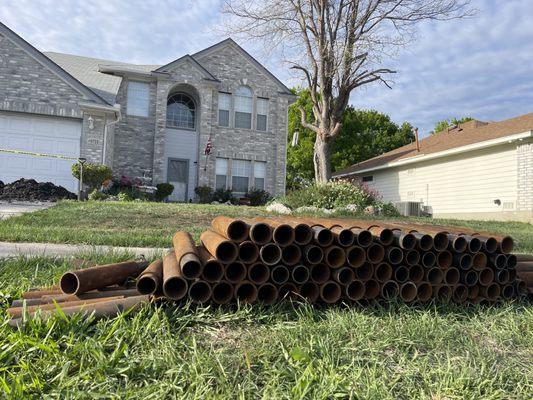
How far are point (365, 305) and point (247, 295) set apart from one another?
88 centimetres

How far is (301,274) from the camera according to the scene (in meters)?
2.91

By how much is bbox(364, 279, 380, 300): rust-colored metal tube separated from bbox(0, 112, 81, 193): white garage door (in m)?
14.2

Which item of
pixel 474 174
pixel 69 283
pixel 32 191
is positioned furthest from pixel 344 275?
pixel 474 174

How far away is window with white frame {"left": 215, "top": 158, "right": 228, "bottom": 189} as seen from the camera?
2017 cm

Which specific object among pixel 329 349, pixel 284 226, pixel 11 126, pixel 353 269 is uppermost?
pixel 11 126

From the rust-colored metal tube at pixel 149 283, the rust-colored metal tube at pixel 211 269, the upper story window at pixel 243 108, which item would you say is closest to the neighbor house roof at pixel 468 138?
the upper story window at pixel 243 108

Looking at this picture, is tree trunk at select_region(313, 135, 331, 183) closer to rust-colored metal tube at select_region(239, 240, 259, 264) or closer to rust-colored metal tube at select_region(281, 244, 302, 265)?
rust-colored metal tube at select_region(281, 244, 302, 265)

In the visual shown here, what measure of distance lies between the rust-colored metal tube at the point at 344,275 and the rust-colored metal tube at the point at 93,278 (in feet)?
4.99

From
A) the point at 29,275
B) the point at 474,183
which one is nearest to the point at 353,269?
the point at 29,275

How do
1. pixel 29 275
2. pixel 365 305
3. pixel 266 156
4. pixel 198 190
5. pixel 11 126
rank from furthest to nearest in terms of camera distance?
pixel 266 156 → pixel 198 190 → pixel 11 126 → pixel 29 275 → pixel 365 305

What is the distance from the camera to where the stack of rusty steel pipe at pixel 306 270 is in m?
2.67

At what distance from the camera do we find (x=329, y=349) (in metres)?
2.26

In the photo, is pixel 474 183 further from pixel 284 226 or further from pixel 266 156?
pixel 284 226

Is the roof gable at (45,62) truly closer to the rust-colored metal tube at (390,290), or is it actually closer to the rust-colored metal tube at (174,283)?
the rust-colored metal tube at (174,283)
